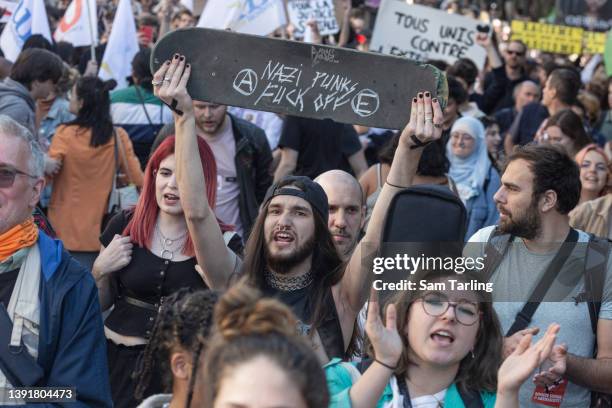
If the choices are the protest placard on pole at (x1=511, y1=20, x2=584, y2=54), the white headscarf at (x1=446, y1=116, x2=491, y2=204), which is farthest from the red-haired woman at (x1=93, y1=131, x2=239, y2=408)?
the protest placard on pole at (x1=511, y1=20, x2=584, y2=54)

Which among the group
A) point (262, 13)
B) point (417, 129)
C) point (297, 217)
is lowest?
point (297, 217)

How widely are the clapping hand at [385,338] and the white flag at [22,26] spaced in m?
6.99

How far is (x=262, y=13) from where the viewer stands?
10555 mm

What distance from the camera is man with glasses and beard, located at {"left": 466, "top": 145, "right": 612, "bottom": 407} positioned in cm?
438

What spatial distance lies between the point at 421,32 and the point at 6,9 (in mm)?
4590

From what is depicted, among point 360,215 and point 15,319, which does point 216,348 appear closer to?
point 15,319

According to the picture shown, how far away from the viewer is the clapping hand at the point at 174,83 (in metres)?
4.28

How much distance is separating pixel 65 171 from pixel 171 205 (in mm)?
2988

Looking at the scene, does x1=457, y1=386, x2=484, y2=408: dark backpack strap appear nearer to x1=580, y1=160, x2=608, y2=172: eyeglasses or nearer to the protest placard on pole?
x1=580, y1=160, x2=608, y2=172: eyeglasses

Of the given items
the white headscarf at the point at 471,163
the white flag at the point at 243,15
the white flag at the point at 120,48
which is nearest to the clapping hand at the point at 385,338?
the white headscarf at the point at 471,163

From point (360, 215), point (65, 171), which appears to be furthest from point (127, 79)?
point (360, 215)

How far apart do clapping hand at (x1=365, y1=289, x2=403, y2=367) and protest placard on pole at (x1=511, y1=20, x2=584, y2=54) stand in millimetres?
14296

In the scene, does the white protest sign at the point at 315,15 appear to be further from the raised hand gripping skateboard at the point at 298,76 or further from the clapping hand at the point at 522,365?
the clapping hand at the point at 522,365

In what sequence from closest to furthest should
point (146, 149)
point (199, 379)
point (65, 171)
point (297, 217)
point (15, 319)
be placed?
point (199, 379)
point (15, 319)
point (297, 217)
point (65, 171)
point (146, 149)
